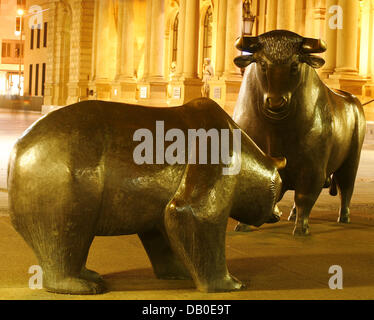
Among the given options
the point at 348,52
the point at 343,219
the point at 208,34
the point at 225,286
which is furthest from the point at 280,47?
the point at 208,34

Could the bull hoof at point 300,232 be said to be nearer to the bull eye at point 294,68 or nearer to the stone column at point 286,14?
the bull eye at point 294,68

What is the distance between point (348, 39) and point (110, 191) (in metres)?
22.7

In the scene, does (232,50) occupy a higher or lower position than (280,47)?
higher

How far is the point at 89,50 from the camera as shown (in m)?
53.6

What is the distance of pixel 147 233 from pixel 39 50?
65.9m

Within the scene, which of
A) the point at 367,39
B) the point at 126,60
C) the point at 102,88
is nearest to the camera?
the point at 367,39

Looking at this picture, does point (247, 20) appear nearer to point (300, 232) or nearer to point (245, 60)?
point (300, 232)

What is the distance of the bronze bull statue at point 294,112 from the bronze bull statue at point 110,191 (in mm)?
2103

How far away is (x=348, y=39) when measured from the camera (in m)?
26.1

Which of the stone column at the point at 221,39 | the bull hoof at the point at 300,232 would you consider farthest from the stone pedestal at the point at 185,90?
the bull hoof at the point at 300,232

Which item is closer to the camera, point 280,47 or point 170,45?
point 280,47

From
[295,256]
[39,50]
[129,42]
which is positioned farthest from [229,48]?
[39,50]

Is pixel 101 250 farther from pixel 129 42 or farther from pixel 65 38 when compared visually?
pixel 65 38

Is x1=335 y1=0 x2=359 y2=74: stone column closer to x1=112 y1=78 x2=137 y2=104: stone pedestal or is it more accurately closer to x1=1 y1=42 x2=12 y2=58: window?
x1=112 y1=78 x2=137 y2=104: stone pedestal
